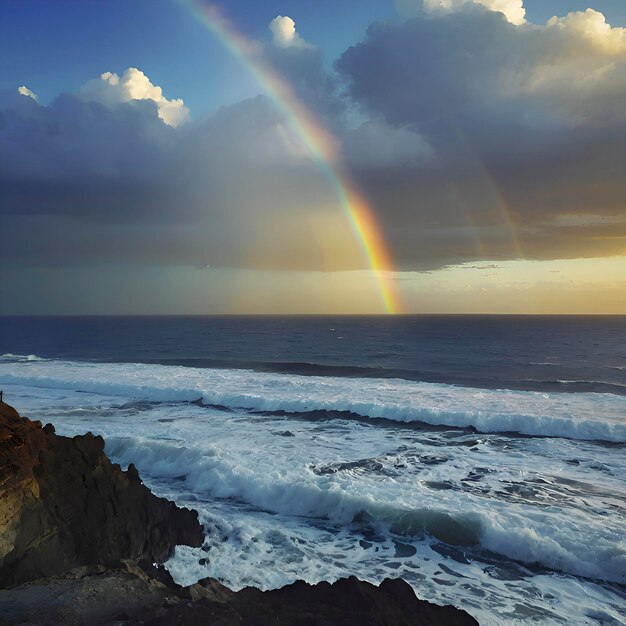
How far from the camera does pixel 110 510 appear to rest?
1075 cm

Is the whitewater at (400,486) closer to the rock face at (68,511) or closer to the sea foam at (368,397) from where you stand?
the sea foam at (368,397)

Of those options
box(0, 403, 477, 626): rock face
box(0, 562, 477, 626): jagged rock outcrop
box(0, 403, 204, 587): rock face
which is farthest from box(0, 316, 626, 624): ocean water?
box(0, 562, 477, 626): jagged rock outcrop

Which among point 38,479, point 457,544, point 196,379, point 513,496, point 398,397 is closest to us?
point 38,479

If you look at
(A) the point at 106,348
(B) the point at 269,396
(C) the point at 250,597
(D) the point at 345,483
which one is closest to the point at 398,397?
(B) the point at 269,396

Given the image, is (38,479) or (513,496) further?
(513,496)

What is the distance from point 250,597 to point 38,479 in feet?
18.2

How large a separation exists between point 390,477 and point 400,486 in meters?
1.05

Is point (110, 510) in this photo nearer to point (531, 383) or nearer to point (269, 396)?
point (269, 396)

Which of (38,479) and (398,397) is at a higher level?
(38,479)

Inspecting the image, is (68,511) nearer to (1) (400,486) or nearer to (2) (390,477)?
(1) (400,486)

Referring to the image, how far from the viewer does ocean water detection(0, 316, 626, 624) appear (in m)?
10.9

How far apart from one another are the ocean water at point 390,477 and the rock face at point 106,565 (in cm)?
167

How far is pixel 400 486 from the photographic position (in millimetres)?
15859

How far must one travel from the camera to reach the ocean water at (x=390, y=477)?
10.9 m
